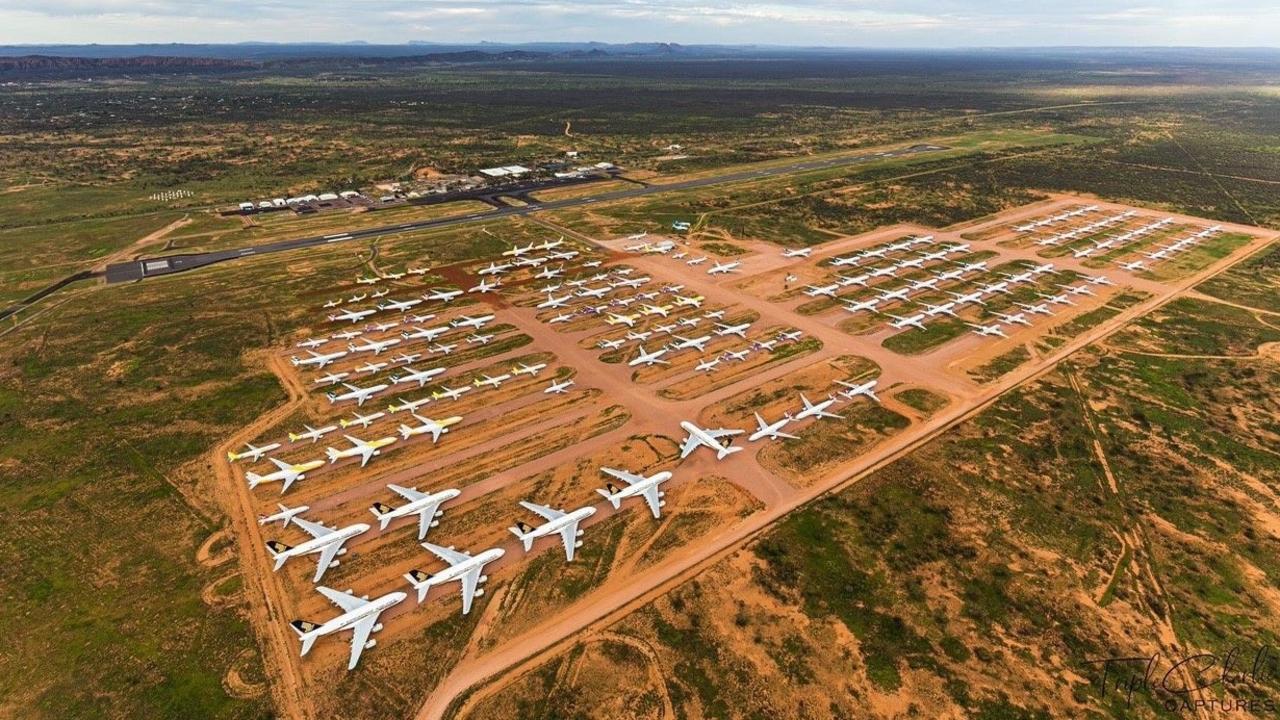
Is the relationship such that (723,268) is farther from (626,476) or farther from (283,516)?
(283,516)

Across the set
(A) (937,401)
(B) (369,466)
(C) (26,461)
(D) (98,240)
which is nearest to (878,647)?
(A) (937,401)

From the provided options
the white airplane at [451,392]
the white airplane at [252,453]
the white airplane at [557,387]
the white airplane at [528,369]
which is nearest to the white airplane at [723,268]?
the white airplane at [528,369]

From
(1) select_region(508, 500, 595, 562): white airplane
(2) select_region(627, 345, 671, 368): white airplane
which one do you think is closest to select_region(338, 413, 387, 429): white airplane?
(1) select_region(508, 500, 595, 562): white airplane

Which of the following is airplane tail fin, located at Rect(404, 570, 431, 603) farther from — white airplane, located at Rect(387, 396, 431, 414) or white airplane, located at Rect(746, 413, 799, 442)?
white airplane, located at Rect(746, 413, 799, 442)

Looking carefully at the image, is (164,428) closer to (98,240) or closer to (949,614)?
(949,614)

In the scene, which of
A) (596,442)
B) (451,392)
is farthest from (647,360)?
(451,392)

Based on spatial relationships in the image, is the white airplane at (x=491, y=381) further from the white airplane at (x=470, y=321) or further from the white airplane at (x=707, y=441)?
the white airplane at (x=707, y=441)
